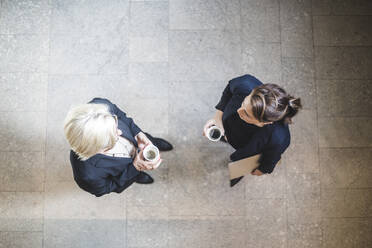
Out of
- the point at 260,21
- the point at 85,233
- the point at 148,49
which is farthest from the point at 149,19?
the point at 85,233

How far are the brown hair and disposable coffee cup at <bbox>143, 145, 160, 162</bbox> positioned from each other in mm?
805

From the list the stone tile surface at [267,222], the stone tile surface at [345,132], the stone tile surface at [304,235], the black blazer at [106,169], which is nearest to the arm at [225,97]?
the black blazer at [106,169]

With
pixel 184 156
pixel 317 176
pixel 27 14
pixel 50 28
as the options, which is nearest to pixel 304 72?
pixel 317 176

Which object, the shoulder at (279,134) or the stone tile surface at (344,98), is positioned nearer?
the shoulder at (279,134)

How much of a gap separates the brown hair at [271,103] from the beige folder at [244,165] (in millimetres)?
513

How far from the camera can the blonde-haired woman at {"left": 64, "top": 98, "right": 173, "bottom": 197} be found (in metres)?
1.71

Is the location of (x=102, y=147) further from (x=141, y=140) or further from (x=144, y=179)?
(x=144, y=179)

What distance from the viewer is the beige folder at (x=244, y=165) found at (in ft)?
7.42

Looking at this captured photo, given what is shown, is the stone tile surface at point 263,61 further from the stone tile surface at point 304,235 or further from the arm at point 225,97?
the stone tile surface at point 304,235

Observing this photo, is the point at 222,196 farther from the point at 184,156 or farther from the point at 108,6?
the point at 108,6

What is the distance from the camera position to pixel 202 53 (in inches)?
125

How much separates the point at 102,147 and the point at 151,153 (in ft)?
1.59

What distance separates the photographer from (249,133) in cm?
220

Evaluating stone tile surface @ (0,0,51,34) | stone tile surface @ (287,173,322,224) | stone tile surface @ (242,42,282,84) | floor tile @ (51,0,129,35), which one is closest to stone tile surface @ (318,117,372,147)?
stone tile surface @ (287,173,322,224)
